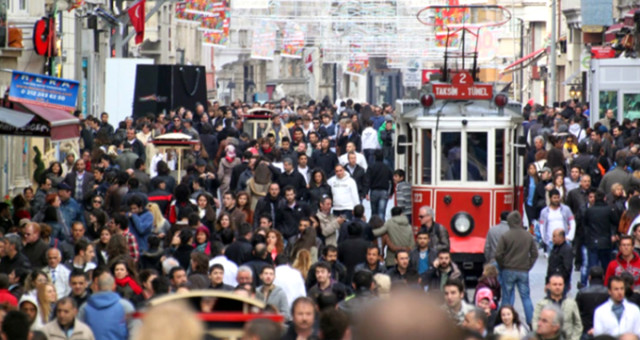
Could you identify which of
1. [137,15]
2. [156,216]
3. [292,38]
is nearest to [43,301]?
[156,216]

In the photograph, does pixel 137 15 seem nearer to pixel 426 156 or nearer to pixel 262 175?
pixel 262 175

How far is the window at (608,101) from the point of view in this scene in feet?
112

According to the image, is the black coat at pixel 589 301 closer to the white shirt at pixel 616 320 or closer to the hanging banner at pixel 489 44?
the white shirt at pixel 616 320

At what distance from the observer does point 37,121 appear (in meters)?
18.1

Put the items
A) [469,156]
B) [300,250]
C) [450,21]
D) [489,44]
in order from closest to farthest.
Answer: [300,250] < [469,156] < [450,21] < [489,44]

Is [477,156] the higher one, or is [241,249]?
[477,156]

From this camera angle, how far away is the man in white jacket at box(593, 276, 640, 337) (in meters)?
11.9

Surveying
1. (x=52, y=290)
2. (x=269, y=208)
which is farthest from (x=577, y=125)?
(x=52, y=290)

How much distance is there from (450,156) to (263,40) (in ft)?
115

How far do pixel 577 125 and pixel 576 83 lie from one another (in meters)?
Answer: 27.1

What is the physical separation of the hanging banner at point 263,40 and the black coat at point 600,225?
35688mm

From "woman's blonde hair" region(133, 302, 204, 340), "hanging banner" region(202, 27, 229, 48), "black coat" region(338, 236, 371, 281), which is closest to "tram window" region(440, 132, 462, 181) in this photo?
"black coat" region(338, 236, 371, 281)

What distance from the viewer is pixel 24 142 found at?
26.2m

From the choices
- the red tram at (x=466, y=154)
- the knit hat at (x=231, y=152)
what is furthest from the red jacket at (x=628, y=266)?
the knit hat at (x=231, y=152)
